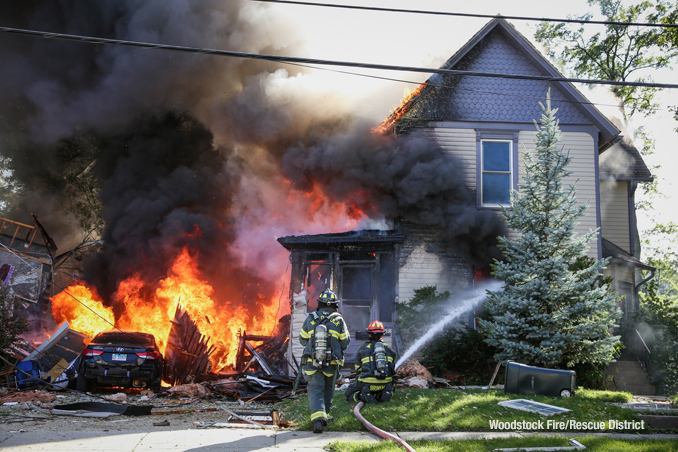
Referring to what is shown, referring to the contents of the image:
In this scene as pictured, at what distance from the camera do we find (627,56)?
23.0 meters

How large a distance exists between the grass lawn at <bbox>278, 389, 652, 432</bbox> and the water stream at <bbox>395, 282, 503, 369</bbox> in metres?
3.77

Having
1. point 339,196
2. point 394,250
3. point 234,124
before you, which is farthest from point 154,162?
point 394,250

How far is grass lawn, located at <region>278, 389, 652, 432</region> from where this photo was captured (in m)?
6.08

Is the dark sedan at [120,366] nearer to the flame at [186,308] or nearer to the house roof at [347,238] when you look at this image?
the flame at [186,308]

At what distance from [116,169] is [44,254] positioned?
13.8 feet

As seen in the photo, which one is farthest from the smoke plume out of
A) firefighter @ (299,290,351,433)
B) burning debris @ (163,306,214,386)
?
firefighter @ (299,290,351,433)

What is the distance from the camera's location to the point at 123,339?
10797mm

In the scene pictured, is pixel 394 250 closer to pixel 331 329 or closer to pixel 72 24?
pixel 331 329

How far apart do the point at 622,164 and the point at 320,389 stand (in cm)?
1502

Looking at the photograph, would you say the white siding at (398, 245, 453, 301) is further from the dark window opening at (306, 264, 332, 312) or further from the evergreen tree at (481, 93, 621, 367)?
the evergreen tree at (481, 93, 621, 367)

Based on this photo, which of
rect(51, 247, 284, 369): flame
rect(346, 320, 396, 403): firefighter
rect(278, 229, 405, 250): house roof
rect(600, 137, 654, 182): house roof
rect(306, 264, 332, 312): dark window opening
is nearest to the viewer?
rect(346, 320, 396, 403): firefighter

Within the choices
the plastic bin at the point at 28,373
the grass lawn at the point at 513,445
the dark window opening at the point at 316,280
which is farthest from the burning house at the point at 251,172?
the grass lawn at the point at 513,445

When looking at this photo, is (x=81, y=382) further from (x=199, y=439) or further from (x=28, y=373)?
(x=199, y=439)

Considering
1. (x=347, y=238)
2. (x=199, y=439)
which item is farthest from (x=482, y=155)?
(x=199, y=439)
